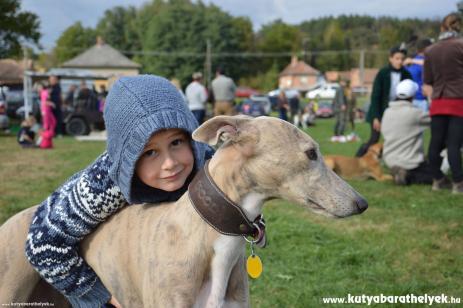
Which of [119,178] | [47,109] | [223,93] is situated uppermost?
[119,178]

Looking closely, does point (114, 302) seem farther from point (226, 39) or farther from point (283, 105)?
point (226, 39)

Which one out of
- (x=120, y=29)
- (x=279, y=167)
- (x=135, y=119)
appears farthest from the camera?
(x=120, y=29)

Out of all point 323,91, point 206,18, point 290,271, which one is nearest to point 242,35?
point 206,18

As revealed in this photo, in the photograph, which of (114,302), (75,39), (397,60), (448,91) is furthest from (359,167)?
(75,39)

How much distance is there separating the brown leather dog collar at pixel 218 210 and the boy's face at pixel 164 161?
1.13 feet

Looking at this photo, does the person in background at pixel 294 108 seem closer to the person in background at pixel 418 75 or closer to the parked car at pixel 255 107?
the parked car at pixel 255 107

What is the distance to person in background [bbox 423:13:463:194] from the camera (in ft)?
22.0

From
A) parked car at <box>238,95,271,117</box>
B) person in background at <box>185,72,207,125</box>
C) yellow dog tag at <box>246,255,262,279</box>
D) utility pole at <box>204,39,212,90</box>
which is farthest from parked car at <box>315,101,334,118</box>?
yellow dog tag at <box>246,255,262,279</box>

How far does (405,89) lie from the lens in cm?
→ 790

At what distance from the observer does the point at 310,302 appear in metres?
3.58

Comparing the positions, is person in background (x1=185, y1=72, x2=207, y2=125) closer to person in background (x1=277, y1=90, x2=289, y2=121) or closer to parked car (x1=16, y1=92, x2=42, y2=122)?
parked car (x1=16, y1=92, x2=42, y2=122)

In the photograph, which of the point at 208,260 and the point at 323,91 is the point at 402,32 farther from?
the point at 208,260

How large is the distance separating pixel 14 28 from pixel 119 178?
26948 mm

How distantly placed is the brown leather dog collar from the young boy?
36cm
